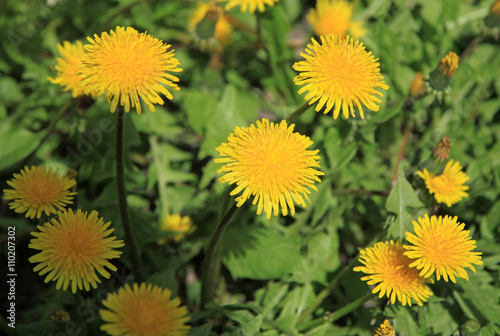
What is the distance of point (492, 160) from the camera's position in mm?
2797

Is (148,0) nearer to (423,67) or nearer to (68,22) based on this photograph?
(68,22)

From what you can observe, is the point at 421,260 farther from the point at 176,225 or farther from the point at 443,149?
the point at 176,225

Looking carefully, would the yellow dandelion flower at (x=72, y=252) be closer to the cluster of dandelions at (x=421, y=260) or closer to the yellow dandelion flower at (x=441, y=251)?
the cluster of dandelions at (x=421, y=260)

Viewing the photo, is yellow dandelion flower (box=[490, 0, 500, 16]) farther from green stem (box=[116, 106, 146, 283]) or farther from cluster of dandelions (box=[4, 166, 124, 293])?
cluster of dandelions (box=[4, 166, 124, 293])

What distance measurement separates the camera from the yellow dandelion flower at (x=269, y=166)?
5.28ft

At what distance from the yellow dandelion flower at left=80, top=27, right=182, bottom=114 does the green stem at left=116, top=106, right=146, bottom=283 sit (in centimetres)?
12

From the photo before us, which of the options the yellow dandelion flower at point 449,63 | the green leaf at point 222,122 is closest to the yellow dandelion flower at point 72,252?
the green leaf at point 222,122

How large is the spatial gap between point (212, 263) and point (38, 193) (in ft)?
2.86

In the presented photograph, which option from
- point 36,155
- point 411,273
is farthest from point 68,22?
point 411,273

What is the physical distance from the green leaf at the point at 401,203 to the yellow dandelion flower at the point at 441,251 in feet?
0.81

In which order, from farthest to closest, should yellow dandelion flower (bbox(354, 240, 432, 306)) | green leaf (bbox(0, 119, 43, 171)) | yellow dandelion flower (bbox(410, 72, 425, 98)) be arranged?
1. green leaf (bbox(0, 119, 43, 171))
2. yellow dandelion flower (bbox(410, 72, 425, 98))
3. yellow dandelion flower (bbox(354, 240, 432, 306))

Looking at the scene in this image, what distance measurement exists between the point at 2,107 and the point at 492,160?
3012mm

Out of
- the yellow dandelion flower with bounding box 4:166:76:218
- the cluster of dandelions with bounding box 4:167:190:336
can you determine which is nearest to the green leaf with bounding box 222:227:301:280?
the cluster of dandelions with bounding box 4:167:190:336

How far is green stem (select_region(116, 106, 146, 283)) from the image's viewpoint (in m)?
1.78
